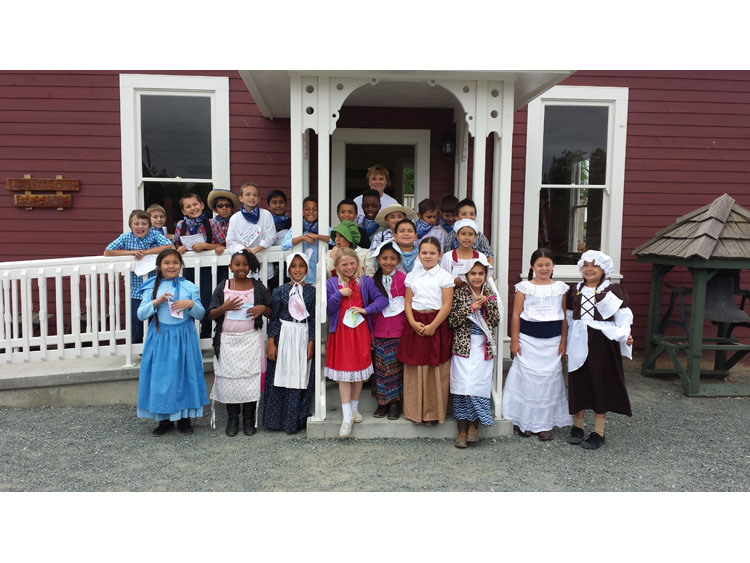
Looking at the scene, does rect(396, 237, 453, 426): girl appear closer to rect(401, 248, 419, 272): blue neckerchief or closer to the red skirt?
the red skirt

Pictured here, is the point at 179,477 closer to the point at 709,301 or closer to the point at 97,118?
the point at 97,118

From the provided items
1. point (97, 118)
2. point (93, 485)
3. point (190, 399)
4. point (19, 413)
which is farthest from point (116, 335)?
point (97, 118)

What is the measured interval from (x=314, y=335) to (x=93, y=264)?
7.28 ft

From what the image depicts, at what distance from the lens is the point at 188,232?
193 inches

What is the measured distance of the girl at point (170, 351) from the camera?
3.85 meters

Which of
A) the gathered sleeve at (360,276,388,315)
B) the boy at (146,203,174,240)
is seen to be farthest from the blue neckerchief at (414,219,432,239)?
the boy at (146,203,174,240)

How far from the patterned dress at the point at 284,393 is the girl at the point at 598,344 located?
6.41 feet

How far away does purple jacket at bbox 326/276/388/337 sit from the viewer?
3799 mm

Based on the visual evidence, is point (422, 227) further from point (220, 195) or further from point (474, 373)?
point (220, 195)

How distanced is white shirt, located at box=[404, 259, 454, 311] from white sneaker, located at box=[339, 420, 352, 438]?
0.96 metres

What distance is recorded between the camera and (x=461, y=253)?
3.96 metres

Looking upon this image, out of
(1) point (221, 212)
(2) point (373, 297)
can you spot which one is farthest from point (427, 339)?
(1) point (221, 212)

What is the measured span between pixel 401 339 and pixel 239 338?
48.0 inches

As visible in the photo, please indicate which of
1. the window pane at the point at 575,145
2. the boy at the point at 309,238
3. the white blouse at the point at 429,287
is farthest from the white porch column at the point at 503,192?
the window pane at the point at 575,145
